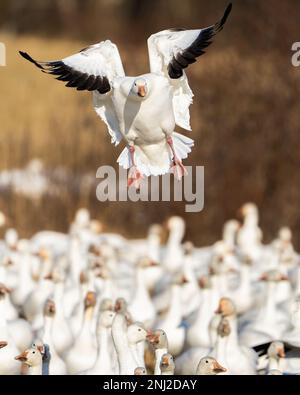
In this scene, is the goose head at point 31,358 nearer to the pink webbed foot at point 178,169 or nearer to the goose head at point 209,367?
the goose head at point 209,367

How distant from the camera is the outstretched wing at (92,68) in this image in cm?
846

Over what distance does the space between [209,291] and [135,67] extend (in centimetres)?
644

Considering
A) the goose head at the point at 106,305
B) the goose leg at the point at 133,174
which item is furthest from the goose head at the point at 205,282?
the goose leg at the point at 133,174

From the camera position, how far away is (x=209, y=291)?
12.1 meters

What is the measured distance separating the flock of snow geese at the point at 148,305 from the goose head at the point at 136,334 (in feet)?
0.03

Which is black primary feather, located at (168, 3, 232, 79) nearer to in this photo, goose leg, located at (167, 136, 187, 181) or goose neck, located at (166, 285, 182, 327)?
goose leg, located at (167, 136, 187, 181)

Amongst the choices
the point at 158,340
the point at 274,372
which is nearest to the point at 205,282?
the point at 158,340

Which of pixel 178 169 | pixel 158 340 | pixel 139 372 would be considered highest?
pixel 178 169

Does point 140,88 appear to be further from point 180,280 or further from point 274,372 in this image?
point 180,280

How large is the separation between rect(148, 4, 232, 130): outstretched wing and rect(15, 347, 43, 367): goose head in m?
1.99

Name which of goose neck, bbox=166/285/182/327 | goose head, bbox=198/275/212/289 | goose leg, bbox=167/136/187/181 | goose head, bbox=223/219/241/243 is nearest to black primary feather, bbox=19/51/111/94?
goose leg, bbox=167/136/187/181

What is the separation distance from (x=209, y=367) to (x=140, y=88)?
1947 mm

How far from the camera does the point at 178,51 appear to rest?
28.0ft

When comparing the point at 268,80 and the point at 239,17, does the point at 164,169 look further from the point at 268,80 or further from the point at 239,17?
the point at 239,17
